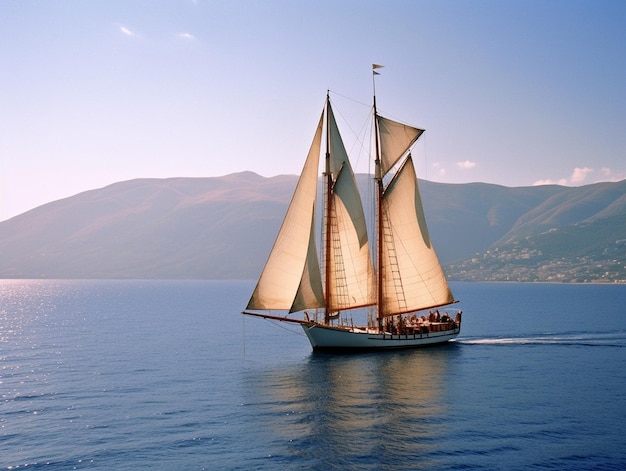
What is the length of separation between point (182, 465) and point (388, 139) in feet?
162

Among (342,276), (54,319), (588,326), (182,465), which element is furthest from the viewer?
(54,319)

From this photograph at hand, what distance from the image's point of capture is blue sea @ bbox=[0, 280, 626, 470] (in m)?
34.6

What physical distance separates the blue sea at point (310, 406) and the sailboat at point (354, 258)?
12.0 ft

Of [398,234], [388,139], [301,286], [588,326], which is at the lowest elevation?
[588,326]

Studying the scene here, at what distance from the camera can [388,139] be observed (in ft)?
240

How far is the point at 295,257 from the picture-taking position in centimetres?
6253

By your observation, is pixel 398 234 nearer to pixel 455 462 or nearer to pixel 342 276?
pixel 342 276

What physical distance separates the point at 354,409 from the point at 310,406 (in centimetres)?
335

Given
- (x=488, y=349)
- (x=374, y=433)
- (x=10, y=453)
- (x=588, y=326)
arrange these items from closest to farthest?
1. (x=10, y=453)
2. (x=374, y=433)
3. (x=488, y=349)
4. (x=588, y=326)

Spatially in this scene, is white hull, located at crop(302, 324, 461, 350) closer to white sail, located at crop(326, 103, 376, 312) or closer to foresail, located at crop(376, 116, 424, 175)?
white sail, located at crop(326, 103, 376, 312)

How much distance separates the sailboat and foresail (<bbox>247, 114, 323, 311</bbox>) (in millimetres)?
103

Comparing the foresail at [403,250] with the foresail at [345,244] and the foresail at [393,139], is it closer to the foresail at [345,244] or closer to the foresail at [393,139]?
the foresail at [393,139]

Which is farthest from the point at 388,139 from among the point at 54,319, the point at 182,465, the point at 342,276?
the point at 54,319

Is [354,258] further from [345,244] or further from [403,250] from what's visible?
[403,250]
